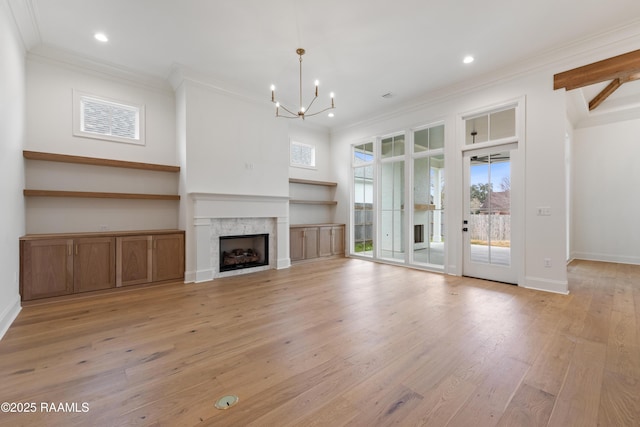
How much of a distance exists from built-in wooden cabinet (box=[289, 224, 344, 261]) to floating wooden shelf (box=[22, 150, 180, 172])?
2.74 meters

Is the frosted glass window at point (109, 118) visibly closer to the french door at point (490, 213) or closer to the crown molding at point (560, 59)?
the crown molding at point (560, 59)

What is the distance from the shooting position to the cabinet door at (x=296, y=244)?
6.09 meters

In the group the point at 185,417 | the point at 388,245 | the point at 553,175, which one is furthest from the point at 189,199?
the point at 553,175

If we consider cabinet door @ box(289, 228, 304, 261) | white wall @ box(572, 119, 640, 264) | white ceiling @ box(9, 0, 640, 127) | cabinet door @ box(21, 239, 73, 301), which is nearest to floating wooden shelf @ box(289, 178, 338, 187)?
cabinet door @ box(289, 228, 304, 261)

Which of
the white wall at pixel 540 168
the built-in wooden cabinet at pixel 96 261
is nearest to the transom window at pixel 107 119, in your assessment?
the built-in wooden cabinet at pixel 96 261

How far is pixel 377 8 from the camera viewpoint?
3107 millimetres

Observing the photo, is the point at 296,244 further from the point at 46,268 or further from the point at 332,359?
the point at 332,359

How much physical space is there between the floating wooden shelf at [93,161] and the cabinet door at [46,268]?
119 cm

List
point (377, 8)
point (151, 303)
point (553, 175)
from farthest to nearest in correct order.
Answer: point (553, 175) < point (151, 303) < point (377, 8)

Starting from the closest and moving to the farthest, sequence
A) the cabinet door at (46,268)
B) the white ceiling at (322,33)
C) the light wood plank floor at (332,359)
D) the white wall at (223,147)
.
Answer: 1. the light wood plank floor at (332,359)
2. the white ceiling at (322,33)
3. the cabinet door at (46,268)
4. the white wall at (223,147)

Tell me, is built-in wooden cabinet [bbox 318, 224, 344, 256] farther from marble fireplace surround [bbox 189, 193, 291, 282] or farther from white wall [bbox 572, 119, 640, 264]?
white wall [bbox 572, 119, 640, 264]

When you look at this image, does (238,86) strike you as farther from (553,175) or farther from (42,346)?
(553,175)

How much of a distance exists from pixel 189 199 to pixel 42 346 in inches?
102

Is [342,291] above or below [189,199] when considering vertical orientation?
below
